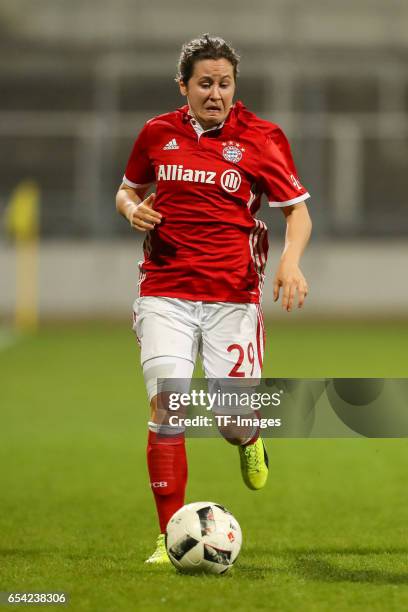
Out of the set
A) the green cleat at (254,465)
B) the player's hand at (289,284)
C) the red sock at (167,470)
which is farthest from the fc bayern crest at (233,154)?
the green cleat at (254,465)

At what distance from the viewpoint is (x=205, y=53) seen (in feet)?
16.1

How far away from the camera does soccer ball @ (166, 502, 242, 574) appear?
14.9ft

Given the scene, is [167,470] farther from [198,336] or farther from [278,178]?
[278,178]

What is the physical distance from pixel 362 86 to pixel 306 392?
18.3 meters

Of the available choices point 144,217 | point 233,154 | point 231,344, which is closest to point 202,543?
point 231,344

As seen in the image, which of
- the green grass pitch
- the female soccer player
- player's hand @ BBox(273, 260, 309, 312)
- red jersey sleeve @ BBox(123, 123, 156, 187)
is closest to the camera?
the green grass pitch

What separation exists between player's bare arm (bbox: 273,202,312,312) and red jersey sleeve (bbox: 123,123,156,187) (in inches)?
23.8

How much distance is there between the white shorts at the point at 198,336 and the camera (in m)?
4.92

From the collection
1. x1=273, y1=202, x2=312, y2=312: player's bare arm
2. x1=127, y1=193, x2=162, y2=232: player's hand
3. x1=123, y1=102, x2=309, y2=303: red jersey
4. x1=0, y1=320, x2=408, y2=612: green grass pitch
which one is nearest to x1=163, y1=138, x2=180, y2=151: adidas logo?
x1=123, y1=102, x2=309, y2=303: red jersey

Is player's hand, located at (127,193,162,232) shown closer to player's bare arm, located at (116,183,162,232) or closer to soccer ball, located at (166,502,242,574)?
player's bare arm, located at (116,183,162,232)

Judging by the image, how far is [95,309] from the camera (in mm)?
20234

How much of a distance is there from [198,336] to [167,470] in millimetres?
577

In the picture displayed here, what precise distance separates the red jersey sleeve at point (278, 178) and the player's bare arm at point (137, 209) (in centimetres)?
46

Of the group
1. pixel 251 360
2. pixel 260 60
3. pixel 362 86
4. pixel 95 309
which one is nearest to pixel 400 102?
pixel 362 86
